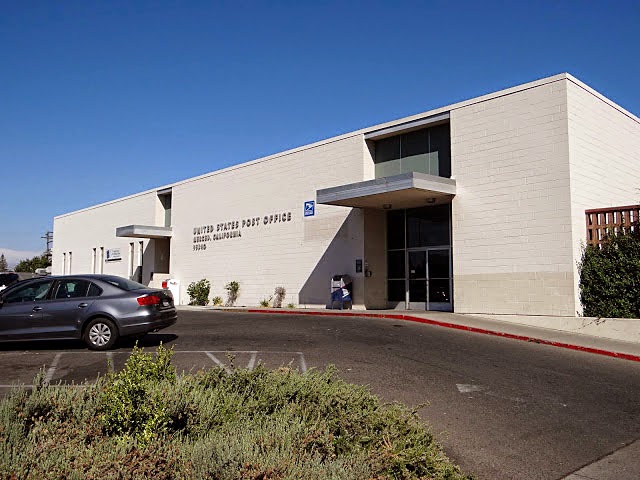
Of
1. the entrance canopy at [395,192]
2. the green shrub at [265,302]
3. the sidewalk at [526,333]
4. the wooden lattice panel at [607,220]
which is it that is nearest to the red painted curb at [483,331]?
the sidewalk at [526,333]

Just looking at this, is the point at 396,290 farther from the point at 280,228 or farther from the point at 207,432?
the point at 207,432

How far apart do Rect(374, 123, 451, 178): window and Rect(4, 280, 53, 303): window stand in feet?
42.3

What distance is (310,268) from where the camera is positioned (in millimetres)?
23688

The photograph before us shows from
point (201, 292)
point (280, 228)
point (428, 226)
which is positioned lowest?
point (201, 292)

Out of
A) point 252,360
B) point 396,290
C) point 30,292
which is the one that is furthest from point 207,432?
point 396,290

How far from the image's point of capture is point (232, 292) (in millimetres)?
27828

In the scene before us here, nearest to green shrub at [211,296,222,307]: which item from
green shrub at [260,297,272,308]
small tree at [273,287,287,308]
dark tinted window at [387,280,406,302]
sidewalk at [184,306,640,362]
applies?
green shrub at [260,297,272,308]

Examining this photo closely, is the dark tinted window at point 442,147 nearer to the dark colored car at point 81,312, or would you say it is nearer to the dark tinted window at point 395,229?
the dark tinted window at point 395,229

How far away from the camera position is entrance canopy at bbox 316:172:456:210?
17.7 metres

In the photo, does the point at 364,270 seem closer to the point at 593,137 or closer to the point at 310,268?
the point at 310,268

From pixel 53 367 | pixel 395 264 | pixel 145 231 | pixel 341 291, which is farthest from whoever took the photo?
pixel 145 231

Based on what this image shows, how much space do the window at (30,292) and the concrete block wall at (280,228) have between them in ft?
39.1

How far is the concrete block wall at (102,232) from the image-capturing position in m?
36.1

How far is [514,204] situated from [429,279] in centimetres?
477
